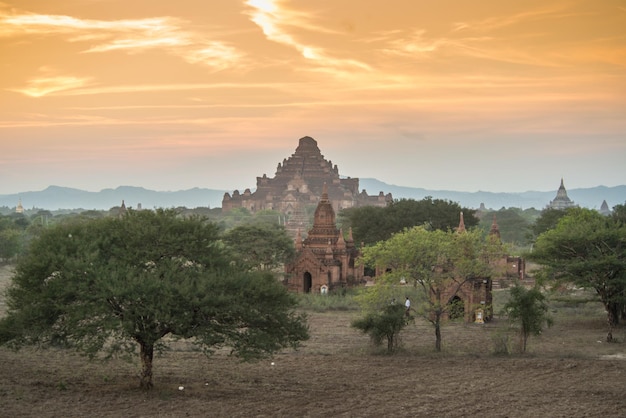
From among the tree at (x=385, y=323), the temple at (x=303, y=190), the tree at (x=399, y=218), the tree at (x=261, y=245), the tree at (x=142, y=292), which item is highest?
the temple at (x=303, y=190)

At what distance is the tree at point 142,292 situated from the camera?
23.9m

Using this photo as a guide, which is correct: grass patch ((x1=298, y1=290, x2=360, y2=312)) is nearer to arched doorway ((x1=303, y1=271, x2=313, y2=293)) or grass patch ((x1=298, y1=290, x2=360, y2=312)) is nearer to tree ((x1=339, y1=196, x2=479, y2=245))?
arched doorway ((x1=303, y1=271, x2=313, y2=293))

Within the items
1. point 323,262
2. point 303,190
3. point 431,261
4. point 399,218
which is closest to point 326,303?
point 323,262

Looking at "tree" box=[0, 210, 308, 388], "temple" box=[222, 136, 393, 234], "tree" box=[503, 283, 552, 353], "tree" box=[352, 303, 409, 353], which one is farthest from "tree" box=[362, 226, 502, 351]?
"temple" box=[222, 136, 393, 234]

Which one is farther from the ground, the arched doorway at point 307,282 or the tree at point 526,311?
the arched doorway at point 307,282

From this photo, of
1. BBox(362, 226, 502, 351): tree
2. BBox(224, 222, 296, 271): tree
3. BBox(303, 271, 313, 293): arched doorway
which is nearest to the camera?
BBox(362, 226, 502, 351): tree

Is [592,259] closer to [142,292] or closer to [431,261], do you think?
[431,261]

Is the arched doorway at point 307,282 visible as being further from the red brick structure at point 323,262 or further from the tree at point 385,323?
the tree at point 385,323

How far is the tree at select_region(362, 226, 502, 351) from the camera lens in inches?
1330

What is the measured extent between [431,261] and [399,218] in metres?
40.9

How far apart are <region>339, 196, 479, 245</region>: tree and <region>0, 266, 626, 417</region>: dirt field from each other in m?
38.8

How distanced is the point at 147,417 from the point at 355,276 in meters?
39.2

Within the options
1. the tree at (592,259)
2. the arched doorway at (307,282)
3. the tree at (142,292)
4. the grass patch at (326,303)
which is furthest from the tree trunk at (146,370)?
the arched doorway at (307,282)

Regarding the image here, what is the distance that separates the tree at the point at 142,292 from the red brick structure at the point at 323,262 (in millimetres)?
30658
